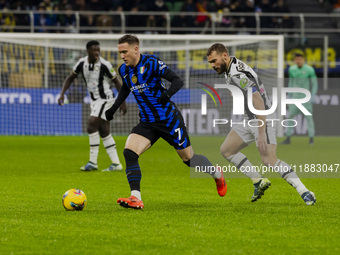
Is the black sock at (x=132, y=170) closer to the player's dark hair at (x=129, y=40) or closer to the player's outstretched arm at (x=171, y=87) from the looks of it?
the player's outstretched arm at (x=171, y=87)

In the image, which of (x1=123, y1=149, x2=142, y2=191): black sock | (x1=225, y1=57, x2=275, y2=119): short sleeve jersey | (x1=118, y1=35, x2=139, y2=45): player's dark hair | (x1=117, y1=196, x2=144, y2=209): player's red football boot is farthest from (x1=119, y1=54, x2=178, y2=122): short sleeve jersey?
(x1=117, y1=196, x2=144, y2=209): player's red football boot

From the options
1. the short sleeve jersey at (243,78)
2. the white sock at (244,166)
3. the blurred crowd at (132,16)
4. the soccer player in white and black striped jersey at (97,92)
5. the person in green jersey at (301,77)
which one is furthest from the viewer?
the blurred crowd at (132,16)

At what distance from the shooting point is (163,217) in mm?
6539

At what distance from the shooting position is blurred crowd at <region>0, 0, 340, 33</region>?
23.2 meters

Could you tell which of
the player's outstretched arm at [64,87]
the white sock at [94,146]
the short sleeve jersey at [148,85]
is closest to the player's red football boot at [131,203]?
the short sleeve jersey at [148,85]

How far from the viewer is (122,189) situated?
359 inches

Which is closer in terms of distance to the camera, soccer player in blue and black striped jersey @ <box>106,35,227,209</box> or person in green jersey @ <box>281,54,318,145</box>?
soccer player in blue and black striped jersey @ <box>106,35,227,209</box>

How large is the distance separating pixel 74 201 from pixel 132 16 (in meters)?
17.5

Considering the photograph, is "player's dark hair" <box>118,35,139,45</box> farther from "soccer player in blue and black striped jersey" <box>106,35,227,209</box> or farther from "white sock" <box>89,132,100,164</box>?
"white sock" <box>89,132,100,164</box>

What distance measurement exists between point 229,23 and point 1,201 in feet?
59.0

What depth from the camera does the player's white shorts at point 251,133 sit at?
7508mm

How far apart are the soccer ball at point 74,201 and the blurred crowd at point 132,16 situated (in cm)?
1618

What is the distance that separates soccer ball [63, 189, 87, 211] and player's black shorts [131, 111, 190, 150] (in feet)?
3.13

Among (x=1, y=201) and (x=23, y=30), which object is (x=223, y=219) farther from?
(x=23, y=30)
